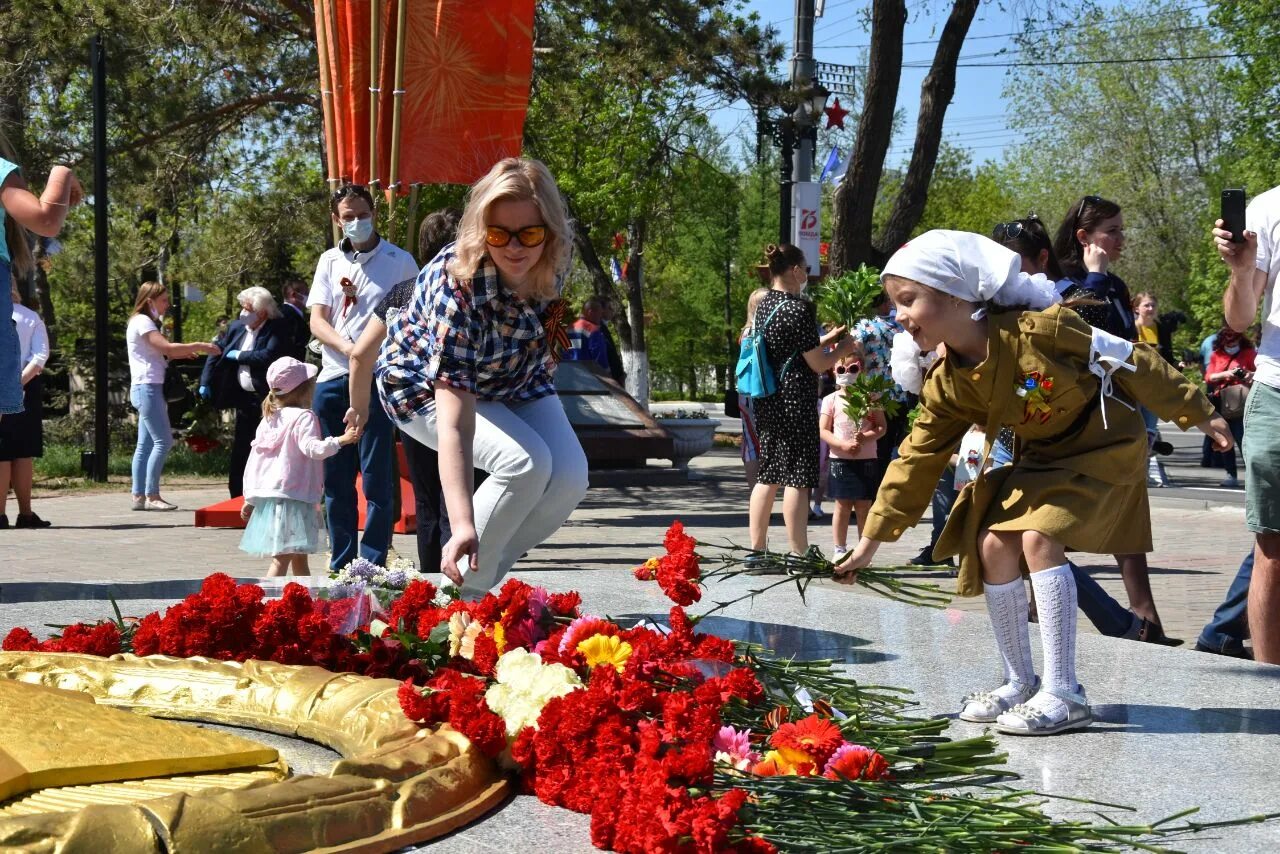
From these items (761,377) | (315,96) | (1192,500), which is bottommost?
(1192,500)

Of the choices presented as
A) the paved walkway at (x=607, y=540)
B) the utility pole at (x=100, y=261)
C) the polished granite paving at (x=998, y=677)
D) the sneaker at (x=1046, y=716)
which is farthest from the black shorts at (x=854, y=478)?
the utility pole at (x=100, y=261)

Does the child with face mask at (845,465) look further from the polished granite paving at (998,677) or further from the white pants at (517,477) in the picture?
the white pants at (517,477)

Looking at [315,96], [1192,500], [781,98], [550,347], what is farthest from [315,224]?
[550,347]

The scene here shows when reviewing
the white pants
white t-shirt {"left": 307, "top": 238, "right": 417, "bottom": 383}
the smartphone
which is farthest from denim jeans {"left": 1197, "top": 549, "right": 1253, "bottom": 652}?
white t-shirt {"left": 307, "top": 238, "right": 417, "bottom": 383}

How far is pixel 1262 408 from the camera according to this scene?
4.88m

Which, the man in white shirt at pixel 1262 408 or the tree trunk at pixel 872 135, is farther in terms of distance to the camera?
the tree trunk at pixel 872 135

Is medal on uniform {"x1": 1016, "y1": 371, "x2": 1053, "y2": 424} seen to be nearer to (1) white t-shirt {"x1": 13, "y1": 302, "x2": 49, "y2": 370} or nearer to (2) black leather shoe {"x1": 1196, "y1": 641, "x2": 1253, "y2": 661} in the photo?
(2) black leather shoe {"x1": 1196, "y1": 641, "x2": 1253, "y2": 661}

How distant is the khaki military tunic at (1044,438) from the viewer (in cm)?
416

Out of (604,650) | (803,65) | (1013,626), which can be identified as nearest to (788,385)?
(1013,626)

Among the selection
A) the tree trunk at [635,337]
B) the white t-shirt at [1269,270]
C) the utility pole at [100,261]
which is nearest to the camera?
the white t-shirt at [1269,270]

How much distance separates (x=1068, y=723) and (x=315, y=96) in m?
15.0

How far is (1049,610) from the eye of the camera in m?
4.18

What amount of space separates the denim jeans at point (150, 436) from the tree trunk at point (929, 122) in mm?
8116

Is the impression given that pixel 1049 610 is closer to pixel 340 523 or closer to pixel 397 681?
pixel 397 681
